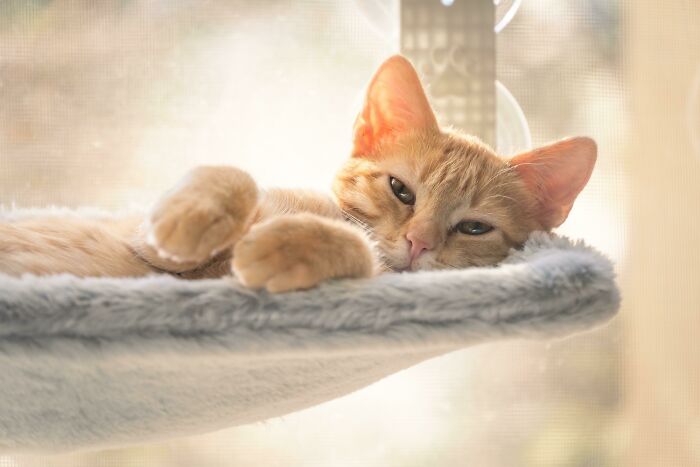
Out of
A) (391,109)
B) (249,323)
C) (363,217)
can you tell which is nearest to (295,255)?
(249,323)

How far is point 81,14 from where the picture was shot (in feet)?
6.59

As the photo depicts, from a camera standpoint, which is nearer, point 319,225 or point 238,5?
point 319,225

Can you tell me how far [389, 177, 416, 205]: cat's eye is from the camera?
123cm

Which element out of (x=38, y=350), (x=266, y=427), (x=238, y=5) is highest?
(x=238, y=5)

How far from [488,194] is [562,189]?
134 mm

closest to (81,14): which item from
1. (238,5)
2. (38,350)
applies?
(238,5)

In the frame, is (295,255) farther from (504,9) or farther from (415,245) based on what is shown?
(504,9)

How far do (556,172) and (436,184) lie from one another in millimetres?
218

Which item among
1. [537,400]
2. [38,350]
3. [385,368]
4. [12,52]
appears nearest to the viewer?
[38,350]

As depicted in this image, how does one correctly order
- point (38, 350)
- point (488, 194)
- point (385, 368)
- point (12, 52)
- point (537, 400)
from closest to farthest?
point (38, 350)
point (385, 368)
point (488, 194)
point (12, 52)
point (537, 400)

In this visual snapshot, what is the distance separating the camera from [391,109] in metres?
1.32

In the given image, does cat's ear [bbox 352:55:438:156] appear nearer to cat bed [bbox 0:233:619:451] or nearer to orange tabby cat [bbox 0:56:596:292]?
orange tabby cat [bbox 0:56:596:292]

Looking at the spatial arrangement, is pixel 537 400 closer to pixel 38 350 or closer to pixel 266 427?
pixel 266 427

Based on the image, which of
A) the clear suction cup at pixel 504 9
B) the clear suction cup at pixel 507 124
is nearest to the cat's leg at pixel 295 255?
the clear suction cup at pixel 507 124
